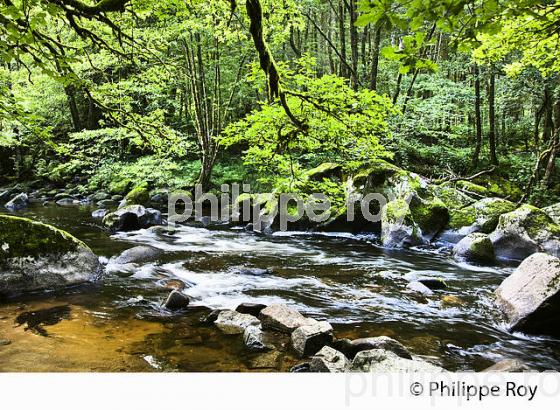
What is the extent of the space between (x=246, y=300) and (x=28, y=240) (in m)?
3.67

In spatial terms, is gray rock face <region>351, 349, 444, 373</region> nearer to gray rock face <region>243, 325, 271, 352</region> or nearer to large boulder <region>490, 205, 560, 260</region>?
gray rock face <region>243, 325, 271, 352</region>

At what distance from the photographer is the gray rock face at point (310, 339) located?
4200mm

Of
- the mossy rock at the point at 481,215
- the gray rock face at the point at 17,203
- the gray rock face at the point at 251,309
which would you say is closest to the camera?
the gray rock face at the point at 251,309

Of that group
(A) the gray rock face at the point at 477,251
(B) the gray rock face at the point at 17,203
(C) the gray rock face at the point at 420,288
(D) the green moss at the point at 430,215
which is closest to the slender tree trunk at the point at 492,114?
(D) the green moss at the point at 430,215

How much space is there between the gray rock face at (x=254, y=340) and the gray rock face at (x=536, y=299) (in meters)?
3.40

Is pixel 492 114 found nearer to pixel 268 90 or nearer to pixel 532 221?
pixel 532 221

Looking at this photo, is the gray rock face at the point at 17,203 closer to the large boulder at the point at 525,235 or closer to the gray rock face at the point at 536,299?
the large boulder at the point at 525,235

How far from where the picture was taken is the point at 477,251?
888 cm

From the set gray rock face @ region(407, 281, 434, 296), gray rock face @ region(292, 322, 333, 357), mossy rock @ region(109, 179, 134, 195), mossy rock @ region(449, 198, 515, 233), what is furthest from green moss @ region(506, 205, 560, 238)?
mossy rock @ region(109, 179, 134, 195)

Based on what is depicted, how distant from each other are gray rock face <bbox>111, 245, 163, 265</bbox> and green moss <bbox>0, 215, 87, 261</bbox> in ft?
5.16

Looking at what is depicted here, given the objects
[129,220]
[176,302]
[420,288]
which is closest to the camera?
[176,302]

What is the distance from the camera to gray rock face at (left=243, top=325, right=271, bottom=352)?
4289 mm

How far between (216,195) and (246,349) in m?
13.4

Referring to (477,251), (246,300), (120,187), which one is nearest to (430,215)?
(477,251)
